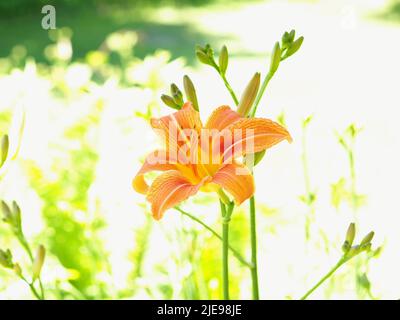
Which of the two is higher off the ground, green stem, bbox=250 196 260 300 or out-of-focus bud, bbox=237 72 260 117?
out-of-focus bud, bbox=237 72 260 117

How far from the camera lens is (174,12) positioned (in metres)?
5.61

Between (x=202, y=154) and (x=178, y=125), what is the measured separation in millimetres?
33

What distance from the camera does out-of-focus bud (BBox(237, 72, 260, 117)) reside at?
23.0 inches

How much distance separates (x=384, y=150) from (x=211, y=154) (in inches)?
90.2

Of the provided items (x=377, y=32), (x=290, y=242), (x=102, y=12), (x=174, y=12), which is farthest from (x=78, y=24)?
(x=290, y=242)

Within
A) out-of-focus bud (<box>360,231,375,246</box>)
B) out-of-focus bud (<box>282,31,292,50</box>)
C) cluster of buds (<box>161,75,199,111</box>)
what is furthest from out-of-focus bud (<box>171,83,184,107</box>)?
out-of-focus bud (<box>360,231,375,246</box>)

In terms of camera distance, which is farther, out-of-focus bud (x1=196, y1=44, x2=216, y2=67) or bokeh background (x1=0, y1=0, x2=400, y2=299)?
bokeh background (x1=0, y1=0, x2=400, y2=299)

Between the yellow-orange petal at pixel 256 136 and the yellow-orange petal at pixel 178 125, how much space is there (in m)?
0.04

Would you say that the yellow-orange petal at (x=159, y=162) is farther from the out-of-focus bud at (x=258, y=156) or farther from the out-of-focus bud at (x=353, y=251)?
the out-of-focus bud at (x=353, y=251)

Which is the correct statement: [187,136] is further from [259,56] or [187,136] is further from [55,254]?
[259,56]

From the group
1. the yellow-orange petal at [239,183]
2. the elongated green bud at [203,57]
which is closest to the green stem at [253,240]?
the yellow-orange petal at [239,183]

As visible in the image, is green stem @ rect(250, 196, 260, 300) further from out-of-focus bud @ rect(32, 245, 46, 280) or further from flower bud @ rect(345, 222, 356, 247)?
out-of-focus bud @ rect(32, 245, 46, 280)

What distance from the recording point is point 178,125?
1.85ft

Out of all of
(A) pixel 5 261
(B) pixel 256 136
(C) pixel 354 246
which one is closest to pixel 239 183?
(B) pixel 256 136
